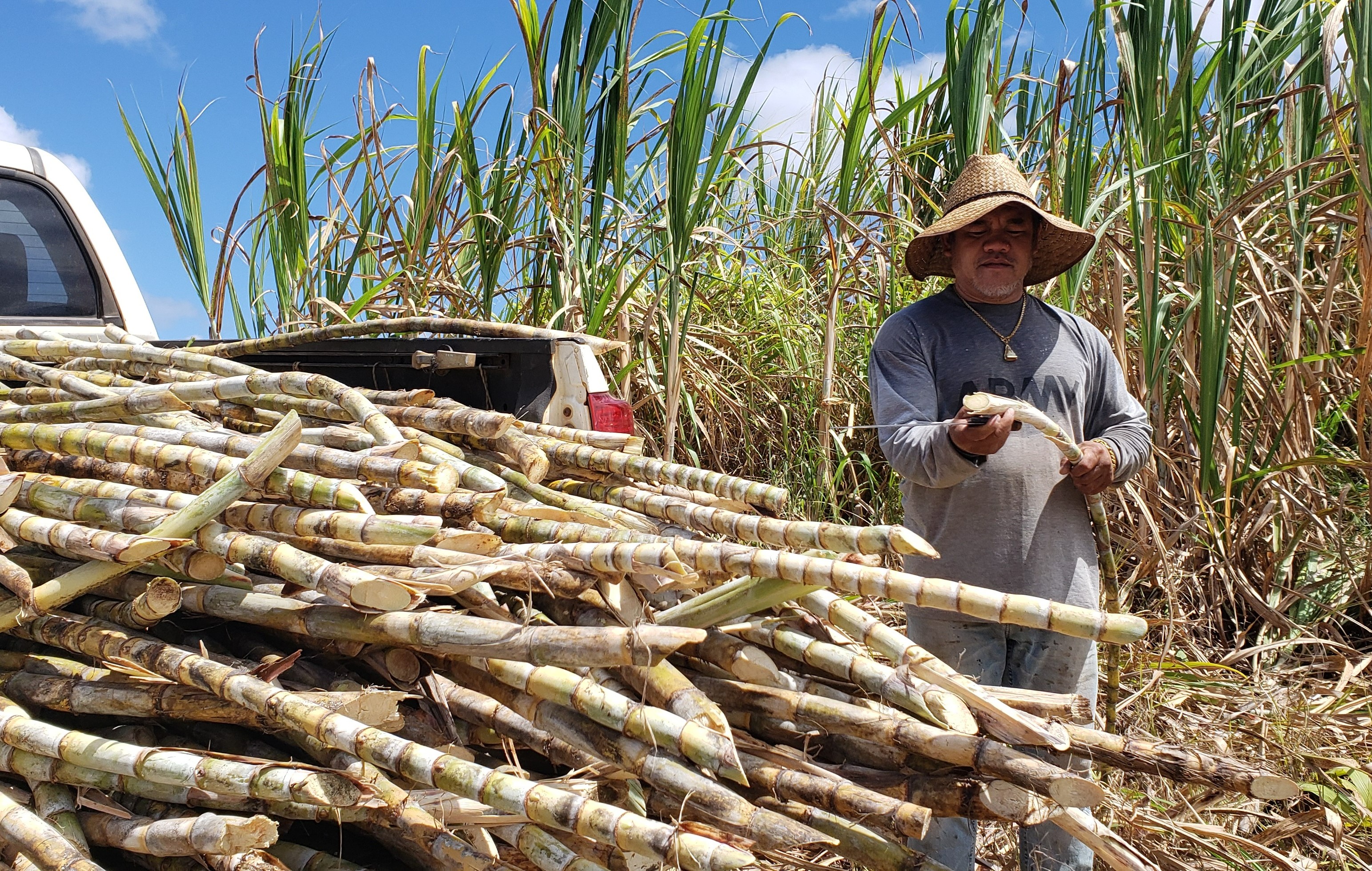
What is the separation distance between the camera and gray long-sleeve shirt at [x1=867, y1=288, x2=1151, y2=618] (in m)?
2.20

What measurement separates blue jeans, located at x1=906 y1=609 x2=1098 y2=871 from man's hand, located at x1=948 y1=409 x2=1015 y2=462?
16.5 inches

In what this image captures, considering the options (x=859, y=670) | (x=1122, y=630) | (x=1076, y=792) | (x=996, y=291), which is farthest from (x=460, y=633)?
(x=996, y=291)

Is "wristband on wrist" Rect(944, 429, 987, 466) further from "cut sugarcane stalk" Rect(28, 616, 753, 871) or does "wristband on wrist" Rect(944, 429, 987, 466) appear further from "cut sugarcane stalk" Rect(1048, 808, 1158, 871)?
"cut sugarcane stalk" Rect(28, 616, 753, 871)

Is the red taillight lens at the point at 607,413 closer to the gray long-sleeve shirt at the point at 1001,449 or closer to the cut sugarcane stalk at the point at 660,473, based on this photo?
the cut sugarcane stalk at the point at 660,473

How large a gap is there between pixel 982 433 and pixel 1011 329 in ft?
1.40

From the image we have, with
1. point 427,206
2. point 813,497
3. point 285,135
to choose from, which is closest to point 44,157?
point 285,135

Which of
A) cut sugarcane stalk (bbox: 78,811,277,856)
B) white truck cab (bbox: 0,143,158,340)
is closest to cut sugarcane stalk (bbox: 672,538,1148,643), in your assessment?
cut sugarcane stalk (bbox: 78,811,277,856)

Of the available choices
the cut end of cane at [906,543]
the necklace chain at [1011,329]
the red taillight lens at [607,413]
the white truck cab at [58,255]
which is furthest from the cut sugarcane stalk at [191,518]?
the white truck cab at [58,255]

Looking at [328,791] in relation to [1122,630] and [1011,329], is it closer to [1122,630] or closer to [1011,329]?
[1122,630]

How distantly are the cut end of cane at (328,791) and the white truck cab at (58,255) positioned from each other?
8.31 ft

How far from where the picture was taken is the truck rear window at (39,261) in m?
3.22

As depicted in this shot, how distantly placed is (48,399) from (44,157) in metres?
1.75

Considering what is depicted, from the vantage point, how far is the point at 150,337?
340 centimetres

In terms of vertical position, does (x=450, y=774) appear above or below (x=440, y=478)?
below
